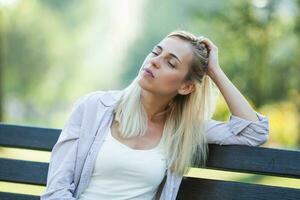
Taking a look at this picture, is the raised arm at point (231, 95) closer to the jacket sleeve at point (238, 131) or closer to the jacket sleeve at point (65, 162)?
the jacket sleeve at point (238, 131)

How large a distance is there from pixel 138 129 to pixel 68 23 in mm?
13219

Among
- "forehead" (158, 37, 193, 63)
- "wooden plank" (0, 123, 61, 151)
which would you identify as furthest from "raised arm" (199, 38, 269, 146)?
"wooden plank" (0, 123, 61, 151)

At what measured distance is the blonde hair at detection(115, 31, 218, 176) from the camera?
9.14 feet

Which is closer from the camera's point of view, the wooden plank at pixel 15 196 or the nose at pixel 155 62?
the nose at pixel 155 62

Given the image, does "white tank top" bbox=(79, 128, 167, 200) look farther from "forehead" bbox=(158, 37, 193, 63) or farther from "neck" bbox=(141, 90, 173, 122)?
"forehead" bbox=(158, 37, 193, 63)

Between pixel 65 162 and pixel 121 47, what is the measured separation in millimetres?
12865

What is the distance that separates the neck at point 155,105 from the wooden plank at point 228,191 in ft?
0.97

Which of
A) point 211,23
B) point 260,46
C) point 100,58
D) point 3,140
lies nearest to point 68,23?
point 100,58

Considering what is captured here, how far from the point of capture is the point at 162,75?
273 cm

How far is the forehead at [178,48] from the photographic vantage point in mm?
2752

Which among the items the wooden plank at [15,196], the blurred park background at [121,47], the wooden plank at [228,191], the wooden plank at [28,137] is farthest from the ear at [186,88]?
the blurred park background at [121,47]

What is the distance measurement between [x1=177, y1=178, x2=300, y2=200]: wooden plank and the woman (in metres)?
0.11

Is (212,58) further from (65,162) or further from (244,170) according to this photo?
(65,162)

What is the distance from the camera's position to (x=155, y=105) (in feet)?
9.36
